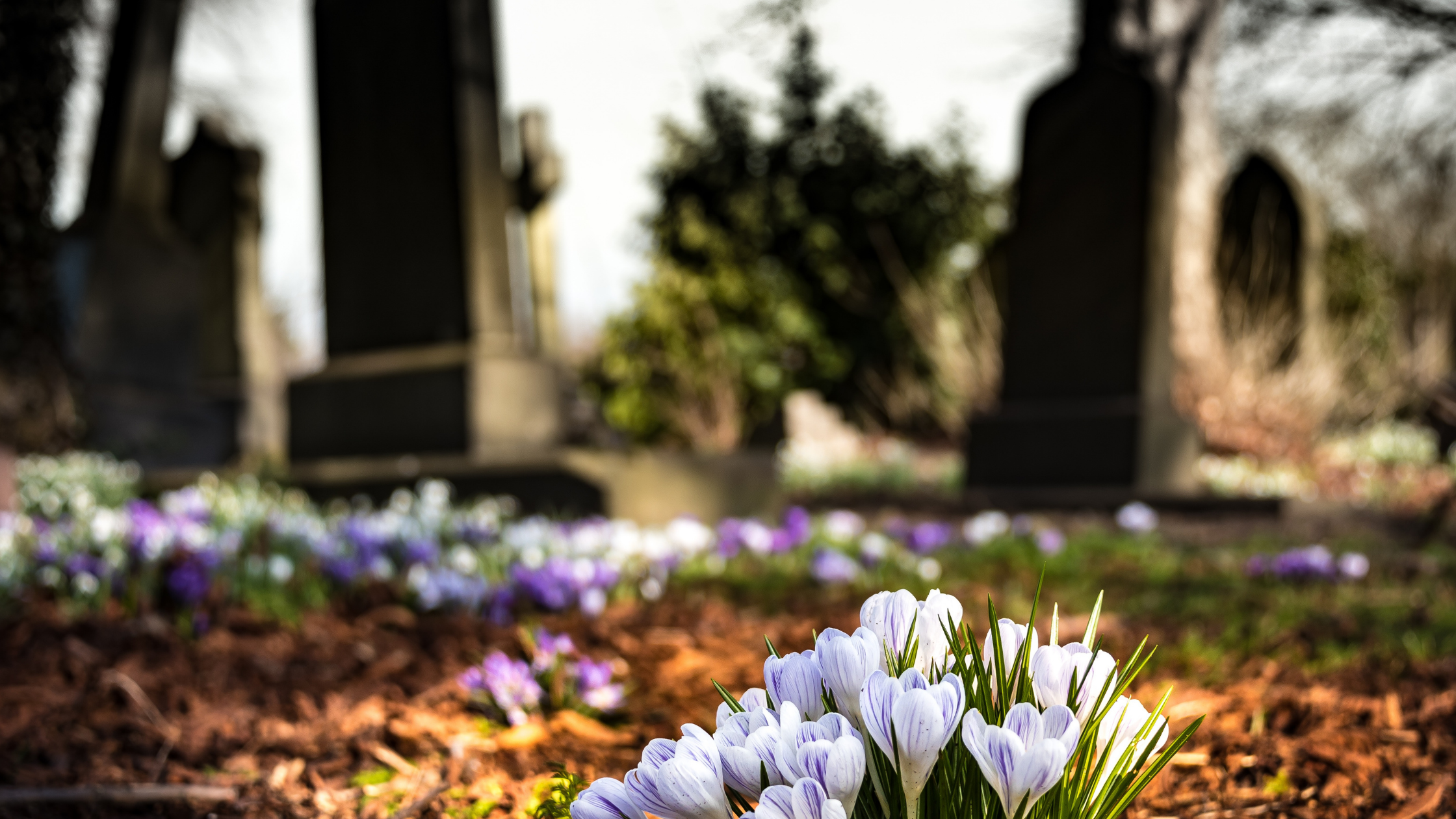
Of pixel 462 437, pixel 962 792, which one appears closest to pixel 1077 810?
pixel 962 792

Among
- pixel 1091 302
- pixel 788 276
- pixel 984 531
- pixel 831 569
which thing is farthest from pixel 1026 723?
pixel 788 276

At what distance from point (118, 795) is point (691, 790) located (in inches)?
43.5

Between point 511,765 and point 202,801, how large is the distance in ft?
1.53

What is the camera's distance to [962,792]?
1053 mm

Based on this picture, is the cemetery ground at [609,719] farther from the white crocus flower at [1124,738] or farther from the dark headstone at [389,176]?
the dark headstone at [389,176]

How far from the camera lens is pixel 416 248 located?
20.2 feet

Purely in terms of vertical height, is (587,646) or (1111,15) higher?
(1111,15)

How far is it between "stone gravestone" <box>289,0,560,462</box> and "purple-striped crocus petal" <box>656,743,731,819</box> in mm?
5055

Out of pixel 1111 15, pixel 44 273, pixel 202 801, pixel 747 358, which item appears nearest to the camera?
pixel 202 801

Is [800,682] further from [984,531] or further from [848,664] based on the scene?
[984,531]

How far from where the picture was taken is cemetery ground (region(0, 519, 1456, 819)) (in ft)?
5.48

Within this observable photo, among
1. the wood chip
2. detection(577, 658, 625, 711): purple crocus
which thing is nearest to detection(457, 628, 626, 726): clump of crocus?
detection(577, 658, 625, 711): purple crocus

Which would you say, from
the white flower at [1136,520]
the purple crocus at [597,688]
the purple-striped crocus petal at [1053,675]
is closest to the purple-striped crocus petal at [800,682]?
the purple-striped crocus petal at [1053,675]

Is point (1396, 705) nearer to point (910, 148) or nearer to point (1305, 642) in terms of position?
point (1305, 642)
